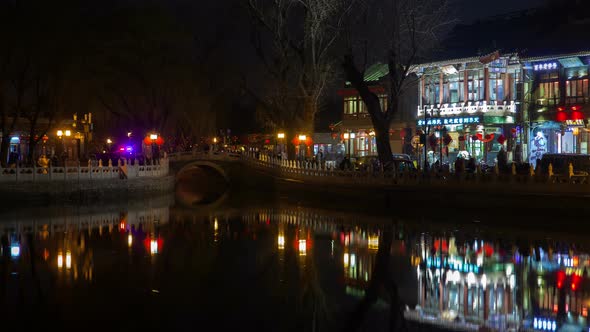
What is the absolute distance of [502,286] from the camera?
1639cm

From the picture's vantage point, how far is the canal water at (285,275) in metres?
13.5

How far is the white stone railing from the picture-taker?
33.4 meters

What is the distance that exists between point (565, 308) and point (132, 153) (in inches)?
1710

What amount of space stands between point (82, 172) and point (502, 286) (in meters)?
25.6

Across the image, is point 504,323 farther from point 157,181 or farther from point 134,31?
point 134,31

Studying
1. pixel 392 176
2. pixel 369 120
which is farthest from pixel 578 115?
pixel 369 120

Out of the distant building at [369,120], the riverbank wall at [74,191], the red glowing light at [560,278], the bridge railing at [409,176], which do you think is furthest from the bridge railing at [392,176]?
the red glowing light at [560,278]

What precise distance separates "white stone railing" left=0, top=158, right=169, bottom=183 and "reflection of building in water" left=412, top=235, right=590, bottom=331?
66.6ft

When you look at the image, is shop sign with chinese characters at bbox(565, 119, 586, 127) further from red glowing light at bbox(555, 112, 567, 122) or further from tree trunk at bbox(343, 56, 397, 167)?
tree trunk at bbox(343, 56, 397, 167)

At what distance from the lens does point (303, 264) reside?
752 inches

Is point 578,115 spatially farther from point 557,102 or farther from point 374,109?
point 374,109

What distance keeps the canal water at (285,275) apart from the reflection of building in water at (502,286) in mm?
40

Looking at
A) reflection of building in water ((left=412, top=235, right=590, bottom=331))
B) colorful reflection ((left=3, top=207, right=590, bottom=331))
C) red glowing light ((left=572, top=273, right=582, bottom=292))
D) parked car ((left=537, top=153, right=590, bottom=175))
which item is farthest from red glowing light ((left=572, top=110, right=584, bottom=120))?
red glowing light ((left=572, top=273, right=582, bottom=292))

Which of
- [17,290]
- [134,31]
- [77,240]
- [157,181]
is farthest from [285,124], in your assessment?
[17,290]
